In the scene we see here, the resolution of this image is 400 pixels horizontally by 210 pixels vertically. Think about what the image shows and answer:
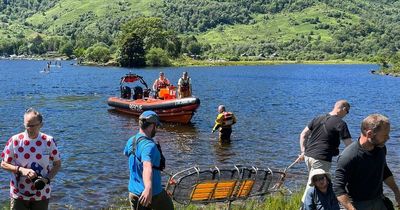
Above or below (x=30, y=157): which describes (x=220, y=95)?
below

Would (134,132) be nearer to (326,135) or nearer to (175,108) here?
(175,108)

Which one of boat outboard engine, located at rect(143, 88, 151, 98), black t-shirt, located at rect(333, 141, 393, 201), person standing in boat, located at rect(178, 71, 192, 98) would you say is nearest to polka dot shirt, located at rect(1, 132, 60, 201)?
black t-shirt, located at rect(333, 141, 393, 201)

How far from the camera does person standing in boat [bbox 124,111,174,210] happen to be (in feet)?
20.3

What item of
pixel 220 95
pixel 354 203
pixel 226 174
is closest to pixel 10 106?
pixel 220 95

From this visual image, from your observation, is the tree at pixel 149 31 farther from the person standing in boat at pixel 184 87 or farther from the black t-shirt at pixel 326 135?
the black t-shirt at pixel 326 135

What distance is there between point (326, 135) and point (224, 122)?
13.1 meters

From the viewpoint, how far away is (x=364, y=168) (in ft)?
18.6

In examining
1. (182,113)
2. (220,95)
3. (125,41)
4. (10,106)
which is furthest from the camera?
(125,41)

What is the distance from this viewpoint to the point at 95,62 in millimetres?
128625

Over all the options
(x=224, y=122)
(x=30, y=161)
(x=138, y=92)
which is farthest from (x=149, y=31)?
(x=30, y=161)

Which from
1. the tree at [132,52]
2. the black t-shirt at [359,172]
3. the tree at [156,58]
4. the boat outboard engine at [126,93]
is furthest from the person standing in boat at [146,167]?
the tree at [156,58]

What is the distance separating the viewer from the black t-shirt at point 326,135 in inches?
340

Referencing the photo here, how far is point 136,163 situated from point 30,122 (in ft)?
4.60

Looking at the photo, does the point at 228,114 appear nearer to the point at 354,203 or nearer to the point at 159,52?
the point at 354,203
